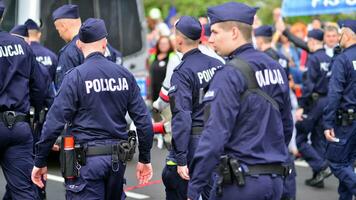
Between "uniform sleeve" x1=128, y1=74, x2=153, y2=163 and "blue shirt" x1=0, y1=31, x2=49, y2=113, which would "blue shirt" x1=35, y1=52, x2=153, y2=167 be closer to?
"uniform sleeve" x1=128, y1=74, x2=153, y2=163

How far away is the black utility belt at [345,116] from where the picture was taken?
8016 mm

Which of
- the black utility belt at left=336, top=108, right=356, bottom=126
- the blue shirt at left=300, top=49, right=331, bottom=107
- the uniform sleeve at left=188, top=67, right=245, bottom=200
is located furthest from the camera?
the blue shirt at left=300, top=49, right=331, bottom=107

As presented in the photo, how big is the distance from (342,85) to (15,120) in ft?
11.1

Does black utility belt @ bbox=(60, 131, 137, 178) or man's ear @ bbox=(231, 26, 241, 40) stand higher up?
man's ear @ bbox=(231, 26, 241, 40)

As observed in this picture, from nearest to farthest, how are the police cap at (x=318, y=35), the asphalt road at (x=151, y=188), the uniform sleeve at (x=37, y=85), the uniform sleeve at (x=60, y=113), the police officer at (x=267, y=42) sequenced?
1. the uniform sleeve at (x=60, y=113)
2. the uniform sleeve at (x=37, y=85)
3. the asphalt road at (x=151, y=188)
4. the police officer at (x=267, y=42)
5. the police cap at (x=318, y=35)

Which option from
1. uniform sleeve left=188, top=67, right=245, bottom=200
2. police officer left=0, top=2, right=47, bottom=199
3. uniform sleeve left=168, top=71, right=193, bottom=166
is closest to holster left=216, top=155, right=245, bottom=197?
uniform sleeve left=188, top=67, right=245, bottom=200

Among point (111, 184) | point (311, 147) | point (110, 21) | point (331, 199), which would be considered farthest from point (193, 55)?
point (110, 21)

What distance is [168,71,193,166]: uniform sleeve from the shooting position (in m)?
6.12

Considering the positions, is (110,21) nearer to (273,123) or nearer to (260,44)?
(260,44)

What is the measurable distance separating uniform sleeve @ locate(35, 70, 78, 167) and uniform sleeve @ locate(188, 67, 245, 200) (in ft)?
4.80

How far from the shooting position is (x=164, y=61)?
13852 millimetres

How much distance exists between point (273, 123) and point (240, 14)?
0.68m

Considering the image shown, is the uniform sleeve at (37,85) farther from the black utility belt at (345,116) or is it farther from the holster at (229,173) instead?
the black utility belt at (345,116)

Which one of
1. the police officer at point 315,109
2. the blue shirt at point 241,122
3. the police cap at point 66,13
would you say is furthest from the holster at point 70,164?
the police officer at point 315,109
